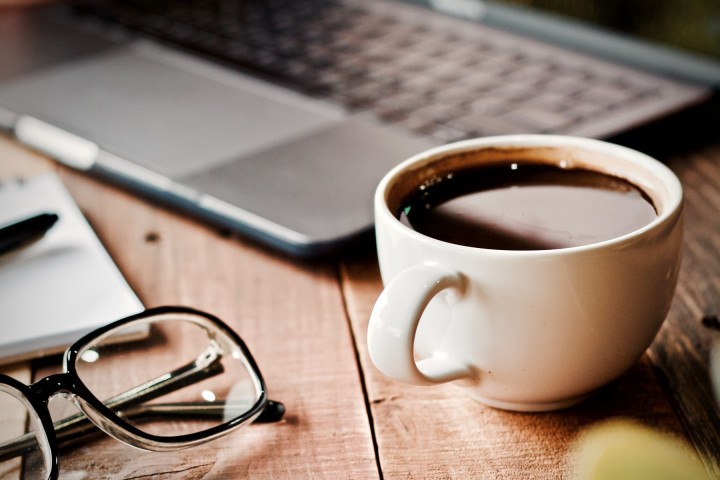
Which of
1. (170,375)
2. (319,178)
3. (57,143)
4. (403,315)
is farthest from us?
(57,143)

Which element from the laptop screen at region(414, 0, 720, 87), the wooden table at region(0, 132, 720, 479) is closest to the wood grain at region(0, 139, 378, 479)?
the wooden table at region(0, 132, 720, 479)

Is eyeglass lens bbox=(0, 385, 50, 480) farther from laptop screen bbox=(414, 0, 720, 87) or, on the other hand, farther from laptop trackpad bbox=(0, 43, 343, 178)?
laptop screen bbox=(414, 0, 720, 87)

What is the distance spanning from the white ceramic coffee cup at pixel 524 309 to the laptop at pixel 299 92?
5.5 inches

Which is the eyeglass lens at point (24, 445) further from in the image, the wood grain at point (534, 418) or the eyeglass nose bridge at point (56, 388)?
the wood grain at point (534, 418)

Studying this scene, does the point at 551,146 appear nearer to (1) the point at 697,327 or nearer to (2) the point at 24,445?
(1) the point at 697,327

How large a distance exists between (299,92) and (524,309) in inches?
17.0

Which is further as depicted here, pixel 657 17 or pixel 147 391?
pixel 657 17

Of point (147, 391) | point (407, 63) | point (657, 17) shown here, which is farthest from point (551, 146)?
point (657, 17)

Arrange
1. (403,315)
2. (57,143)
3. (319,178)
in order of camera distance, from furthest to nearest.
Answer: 1. (57,143)
2. (319,178)
3. (403,315)

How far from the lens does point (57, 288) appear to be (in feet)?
1.55

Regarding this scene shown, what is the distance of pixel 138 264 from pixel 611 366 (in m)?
0.32

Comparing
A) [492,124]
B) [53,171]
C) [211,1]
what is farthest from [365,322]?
[211,1]

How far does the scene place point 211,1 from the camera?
3.24ft

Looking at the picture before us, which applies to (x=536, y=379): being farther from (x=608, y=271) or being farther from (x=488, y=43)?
(x=488, y=43)
